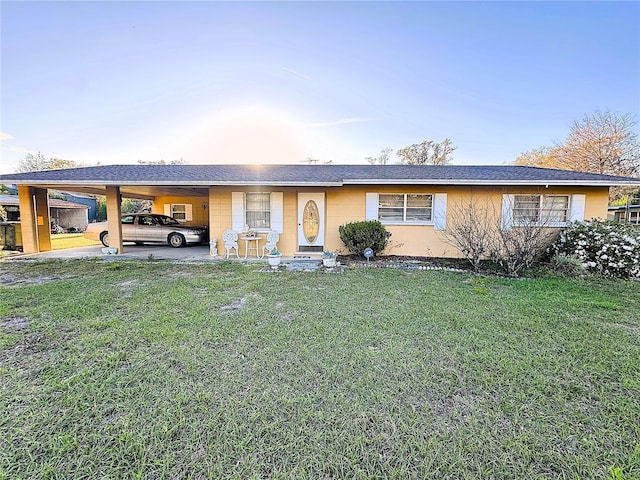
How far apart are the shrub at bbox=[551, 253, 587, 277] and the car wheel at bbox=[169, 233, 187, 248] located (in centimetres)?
1307

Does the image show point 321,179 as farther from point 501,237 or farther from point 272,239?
point 501,237

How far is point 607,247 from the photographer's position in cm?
696

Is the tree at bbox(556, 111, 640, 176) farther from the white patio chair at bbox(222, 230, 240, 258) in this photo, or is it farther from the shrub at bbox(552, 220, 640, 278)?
the white patio chair at bbox(222, 230, 240, 258)

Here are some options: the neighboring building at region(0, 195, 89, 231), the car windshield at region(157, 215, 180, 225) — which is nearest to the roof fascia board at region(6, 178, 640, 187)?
the car windshield at region(157, 215, 180, 225)

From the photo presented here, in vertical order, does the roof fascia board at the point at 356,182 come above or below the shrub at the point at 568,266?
above

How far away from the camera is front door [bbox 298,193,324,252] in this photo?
30.6 feet

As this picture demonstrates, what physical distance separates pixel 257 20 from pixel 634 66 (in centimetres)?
1775

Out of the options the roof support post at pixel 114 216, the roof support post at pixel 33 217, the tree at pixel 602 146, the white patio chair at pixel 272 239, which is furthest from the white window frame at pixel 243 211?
the tree at pixel 602 146

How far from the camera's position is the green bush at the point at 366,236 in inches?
341

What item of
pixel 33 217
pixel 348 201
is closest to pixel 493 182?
pixel 348 201

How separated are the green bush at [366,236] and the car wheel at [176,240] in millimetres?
7622

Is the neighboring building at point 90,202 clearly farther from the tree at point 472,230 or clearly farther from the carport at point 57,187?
the tree at point 472,230

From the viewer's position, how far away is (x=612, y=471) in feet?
5.59

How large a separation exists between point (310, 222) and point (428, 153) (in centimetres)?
2388
